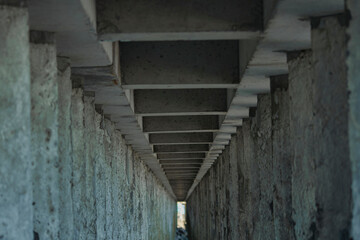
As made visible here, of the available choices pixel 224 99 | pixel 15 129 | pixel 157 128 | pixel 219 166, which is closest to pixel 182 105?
pixel 224 99

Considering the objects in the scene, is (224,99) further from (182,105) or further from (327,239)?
(327,239)

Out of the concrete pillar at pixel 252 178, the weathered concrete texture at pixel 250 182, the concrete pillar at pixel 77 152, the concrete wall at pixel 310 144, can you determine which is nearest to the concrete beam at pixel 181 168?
the weathered concrete texture at pixel 250 182

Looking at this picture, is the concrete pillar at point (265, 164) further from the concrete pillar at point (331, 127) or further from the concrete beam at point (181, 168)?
the concrete beam at point (181, 168)

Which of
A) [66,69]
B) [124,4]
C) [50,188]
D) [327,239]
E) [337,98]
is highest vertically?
[124,4]

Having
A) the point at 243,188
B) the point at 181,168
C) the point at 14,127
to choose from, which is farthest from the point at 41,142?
the point at 181,168

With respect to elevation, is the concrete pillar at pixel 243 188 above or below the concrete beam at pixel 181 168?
below

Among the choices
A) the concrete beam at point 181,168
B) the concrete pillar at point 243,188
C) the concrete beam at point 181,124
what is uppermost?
the concrete beam at point 181,168

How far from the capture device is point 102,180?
11023mm

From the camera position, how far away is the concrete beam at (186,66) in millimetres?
8484

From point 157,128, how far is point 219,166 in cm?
712

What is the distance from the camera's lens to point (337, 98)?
5.32m

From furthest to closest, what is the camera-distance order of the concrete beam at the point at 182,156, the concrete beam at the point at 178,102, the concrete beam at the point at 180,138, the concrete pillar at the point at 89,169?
the concrete beam at the point at 182,156 → the concrete beam at the point at 180,138 → the concrete beam at the point at 178,102 → the concrete pillar at the point at 89,169

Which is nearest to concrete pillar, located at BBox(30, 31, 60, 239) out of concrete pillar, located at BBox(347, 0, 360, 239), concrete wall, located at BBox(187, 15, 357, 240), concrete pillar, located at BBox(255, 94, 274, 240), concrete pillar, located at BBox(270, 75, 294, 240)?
concrete wall, located at BBox(187, 15, 357, 240)

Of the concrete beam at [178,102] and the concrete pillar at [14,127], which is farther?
the concrete beam at [178,102]
